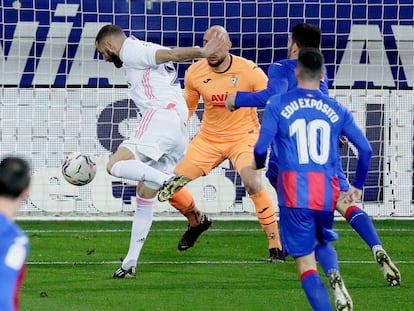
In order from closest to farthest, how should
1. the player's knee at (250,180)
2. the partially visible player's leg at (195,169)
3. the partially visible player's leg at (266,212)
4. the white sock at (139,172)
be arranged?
the white sock at (139,172)
the player's knee at (250,180)
the partially visible player's leg at (266,212)
the partially visible player's leg at (195,169)

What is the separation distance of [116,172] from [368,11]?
22.8 ft

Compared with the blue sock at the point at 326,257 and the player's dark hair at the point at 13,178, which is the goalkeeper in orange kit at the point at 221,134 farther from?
the player's dark hair at the point at 13,178

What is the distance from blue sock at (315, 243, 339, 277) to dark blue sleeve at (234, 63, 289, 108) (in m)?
1.39

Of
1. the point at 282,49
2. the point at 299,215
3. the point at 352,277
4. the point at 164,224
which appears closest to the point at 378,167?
the point at 282,49

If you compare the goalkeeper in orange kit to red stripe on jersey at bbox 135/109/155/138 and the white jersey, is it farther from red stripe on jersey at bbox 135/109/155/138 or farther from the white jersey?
red stripe on jersey at bbox 135/109/155/138

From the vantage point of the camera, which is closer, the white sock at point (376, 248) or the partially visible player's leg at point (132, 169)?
the white sock at point (376, 248)

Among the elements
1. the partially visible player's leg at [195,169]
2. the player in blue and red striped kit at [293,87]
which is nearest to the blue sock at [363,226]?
the player in blue and red striped kit at [293,87]

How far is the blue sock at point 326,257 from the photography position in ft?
25.3

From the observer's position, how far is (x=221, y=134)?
38.4 ft

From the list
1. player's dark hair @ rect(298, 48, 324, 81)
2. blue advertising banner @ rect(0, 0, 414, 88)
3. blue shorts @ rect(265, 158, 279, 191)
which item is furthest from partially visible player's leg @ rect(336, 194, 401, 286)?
blue advertising banner @ rect(0, 0, 414, 88)

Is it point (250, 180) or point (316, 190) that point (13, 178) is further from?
point (250, 180)

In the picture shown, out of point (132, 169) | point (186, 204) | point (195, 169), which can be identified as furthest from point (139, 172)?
point (195, 169)

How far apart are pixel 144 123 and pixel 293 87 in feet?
4.86

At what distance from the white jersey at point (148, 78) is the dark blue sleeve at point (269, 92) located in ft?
3.81
